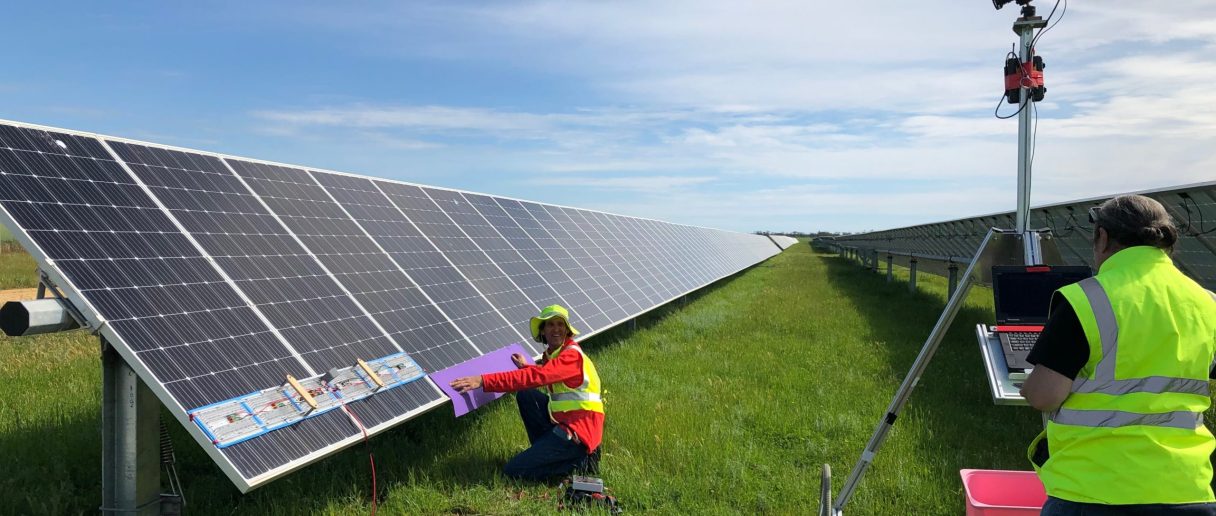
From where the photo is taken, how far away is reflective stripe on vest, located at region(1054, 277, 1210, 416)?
3.11 m

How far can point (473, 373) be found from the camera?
6.79 metres

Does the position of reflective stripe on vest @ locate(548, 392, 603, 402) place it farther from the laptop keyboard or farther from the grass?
the grass

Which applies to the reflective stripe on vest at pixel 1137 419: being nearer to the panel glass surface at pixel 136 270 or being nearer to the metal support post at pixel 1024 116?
the metal support post at pixel 1024 116

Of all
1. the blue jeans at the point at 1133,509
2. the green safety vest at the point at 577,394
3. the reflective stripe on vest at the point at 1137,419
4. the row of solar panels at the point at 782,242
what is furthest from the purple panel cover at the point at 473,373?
the row of solar panels at the point at 782,242

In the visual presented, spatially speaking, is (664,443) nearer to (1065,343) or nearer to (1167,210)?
(1065,343)

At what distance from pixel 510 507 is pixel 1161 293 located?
452cm

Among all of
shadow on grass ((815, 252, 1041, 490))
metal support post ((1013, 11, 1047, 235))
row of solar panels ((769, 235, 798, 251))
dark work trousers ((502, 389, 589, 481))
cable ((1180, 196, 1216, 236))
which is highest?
metal support post ((1013, 11, 1047, 235))

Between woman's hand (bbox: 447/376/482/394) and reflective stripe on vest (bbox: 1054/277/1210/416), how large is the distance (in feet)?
14.1

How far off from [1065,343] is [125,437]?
4988mm

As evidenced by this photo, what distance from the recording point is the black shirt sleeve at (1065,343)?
315 cm

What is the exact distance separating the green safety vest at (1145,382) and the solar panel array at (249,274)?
4.12 m

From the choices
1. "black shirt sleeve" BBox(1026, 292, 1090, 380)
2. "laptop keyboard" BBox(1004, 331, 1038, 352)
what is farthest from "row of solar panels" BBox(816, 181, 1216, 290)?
"black shirt sleeve" BBox(1026, 292, 1090, 380)

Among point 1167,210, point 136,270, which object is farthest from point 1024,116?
point 136,270

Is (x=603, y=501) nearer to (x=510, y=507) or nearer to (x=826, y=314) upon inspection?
(x=510, y=507)
